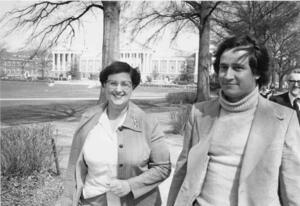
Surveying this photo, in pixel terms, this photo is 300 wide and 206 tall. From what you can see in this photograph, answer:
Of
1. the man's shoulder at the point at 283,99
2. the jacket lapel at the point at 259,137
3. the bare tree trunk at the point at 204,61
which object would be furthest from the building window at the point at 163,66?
the jacket lapel at the point at 259,137

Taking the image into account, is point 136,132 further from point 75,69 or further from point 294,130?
point 75,69

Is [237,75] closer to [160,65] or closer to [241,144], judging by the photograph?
[241,144]

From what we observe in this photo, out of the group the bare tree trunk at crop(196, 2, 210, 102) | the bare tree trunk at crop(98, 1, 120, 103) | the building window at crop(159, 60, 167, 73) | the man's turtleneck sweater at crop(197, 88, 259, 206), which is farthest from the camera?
the building window at crop(159, 60, 167, 73)

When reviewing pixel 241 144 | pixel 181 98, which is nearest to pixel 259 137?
pixel 241 144

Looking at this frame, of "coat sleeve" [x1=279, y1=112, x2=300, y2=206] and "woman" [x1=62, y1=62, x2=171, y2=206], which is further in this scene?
"woman" [x1=62, y1=62, x2=171, y2=206]

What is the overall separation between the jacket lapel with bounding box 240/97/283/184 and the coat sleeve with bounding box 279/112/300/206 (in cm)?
8

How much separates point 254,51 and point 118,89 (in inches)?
38.0

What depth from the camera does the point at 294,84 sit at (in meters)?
5.13

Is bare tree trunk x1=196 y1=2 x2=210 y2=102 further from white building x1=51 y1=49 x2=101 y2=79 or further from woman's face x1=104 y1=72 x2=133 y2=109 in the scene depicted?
white building x1=51 y1=49 x2=101 y2=79

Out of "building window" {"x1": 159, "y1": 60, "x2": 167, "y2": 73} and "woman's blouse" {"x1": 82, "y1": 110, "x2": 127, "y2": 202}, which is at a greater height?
"building window" {"x1": 159, "y1": 60, "x2": 167, "y2": 73}

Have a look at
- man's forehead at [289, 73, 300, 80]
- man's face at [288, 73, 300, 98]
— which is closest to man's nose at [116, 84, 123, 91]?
man's face at [288, 73, 300, 98]

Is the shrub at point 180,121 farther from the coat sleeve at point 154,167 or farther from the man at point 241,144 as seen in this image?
the man at point 241,144

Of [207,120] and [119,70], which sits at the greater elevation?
[119,70]

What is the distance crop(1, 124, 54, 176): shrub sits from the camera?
4727 mm
